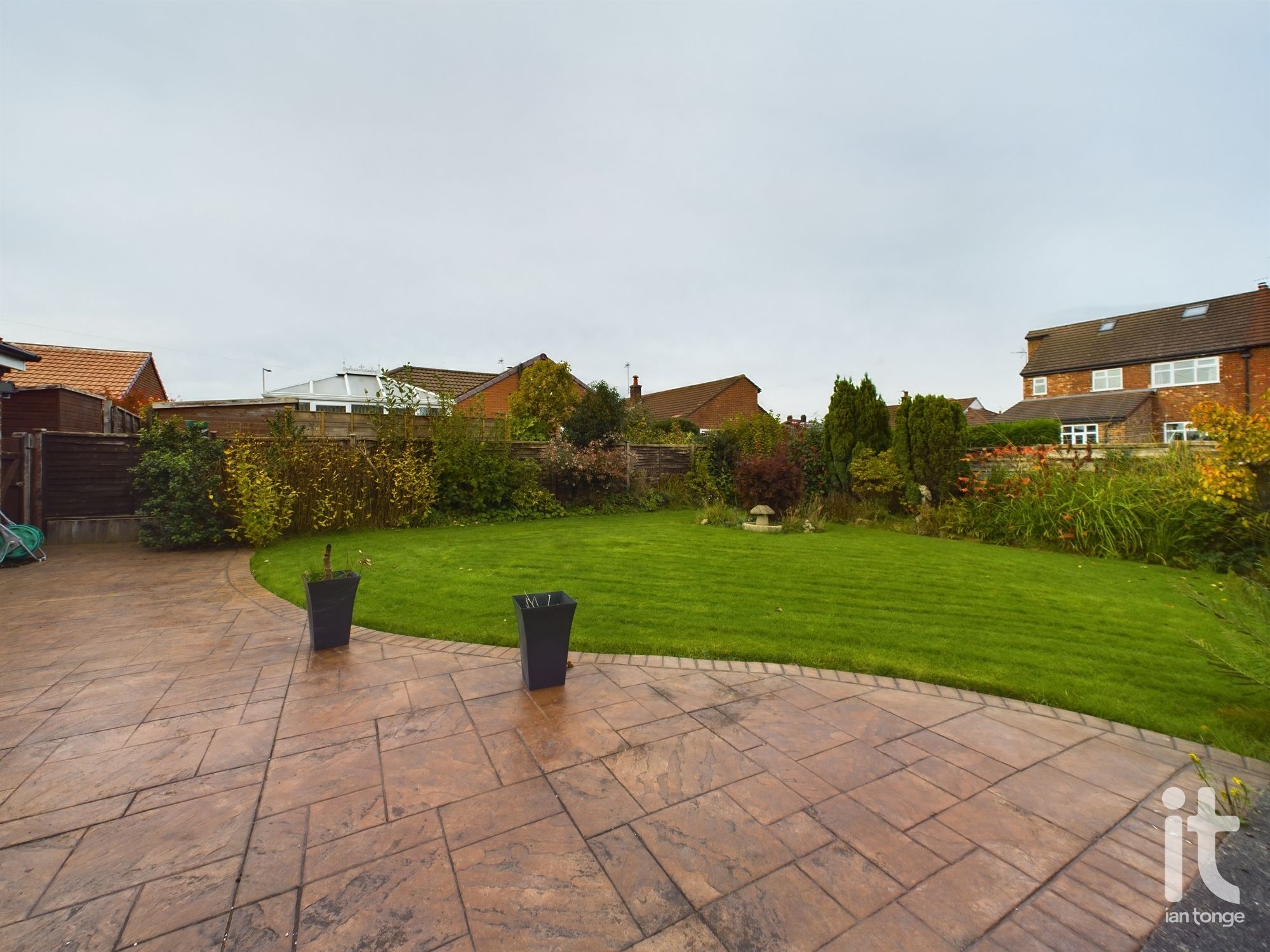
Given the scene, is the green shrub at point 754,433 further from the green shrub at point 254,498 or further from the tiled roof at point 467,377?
the tiled roof at point 467,377

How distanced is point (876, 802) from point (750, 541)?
21.9ft

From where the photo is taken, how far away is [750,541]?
28.8 feet

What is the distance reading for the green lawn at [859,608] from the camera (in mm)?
3336

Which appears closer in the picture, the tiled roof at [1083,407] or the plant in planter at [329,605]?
the plant in planter at [329,605]

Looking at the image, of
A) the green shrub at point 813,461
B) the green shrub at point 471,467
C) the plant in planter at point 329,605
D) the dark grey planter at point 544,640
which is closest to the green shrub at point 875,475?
the green shrub at point 813,461

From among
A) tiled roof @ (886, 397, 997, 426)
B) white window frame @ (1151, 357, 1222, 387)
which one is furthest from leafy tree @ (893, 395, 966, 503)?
tiled roof @ (886, 397, 997, 426)

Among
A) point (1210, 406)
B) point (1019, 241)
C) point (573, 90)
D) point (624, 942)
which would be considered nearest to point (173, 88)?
point (573, 90)

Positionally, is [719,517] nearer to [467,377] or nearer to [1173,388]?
[467,377]

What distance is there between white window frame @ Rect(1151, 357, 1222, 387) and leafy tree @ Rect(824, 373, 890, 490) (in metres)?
22.3

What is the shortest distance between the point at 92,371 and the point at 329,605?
19.7m

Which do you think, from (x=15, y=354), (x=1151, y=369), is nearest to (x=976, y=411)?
(x=1151, y=369)

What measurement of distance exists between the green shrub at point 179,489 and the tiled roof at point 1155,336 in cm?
3514

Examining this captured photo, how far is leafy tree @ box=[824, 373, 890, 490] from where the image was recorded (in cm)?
1200

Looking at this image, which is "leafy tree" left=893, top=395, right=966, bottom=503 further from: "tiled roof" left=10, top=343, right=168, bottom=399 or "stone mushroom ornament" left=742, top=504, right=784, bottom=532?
"tiled roof" left=10, top=343, right=168, bottom=399
